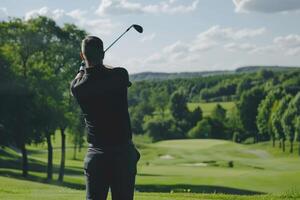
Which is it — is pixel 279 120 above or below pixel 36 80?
below

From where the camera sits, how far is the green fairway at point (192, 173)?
72.3 ft

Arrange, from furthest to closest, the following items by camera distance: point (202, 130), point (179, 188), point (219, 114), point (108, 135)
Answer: point (219, 114)
point (202, 130)
point (179, 188)
point (108, 135)

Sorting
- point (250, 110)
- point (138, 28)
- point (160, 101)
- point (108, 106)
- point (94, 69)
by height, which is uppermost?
point (138, 28)

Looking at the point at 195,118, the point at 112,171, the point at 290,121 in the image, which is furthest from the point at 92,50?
the point at 195,118

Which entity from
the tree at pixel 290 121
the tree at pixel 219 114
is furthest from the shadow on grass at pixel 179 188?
the tree at pixel 219 114

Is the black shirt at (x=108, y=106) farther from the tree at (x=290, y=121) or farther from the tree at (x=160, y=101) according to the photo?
the tree at (x=160, y=101)

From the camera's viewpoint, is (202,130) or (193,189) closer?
(193,189)

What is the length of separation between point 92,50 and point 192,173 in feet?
179

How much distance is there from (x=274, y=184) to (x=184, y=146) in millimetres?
67137

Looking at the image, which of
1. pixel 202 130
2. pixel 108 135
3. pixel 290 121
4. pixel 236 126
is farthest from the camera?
pixel 202 130

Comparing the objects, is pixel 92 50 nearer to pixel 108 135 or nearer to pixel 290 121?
pixel 108 135

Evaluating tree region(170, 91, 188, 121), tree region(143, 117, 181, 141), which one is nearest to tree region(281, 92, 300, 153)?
tree region(143, 117, 181, 141)

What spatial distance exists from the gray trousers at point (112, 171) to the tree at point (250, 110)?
121268mm

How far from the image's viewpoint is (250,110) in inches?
5012
